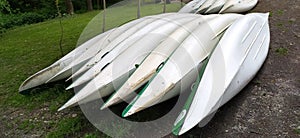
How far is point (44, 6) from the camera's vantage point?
11.4m

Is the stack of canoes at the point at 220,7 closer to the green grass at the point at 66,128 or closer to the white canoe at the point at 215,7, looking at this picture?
the white canoe at the point at 215,7

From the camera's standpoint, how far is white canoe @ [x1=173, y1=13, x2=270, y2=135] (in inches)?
65.6

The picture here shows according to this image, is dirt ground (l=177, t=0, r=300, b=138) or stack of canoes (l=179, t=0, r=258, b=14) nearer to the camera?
dirt ground (l=177, t=0, r=300, b=138)

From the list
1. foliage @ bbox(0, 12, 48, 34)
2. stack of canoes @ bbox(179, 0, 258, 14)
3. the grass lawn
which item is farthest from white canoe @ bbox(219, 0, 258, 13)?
foliage @ bbox(0, 12, 48, 34)

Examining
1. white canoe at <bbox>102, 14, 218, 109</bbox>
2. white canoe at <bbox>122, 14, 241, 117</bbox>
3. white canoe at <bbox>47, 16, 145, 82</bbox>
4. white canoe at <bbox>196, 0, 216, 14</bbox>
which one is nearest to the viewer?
white canoe at <bbox>122, 14, 241, 117</bbox>

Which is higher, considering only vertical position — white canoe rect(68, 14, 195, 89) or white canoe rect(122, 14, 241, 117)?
white canoe rect(122, 14, 241, 117)

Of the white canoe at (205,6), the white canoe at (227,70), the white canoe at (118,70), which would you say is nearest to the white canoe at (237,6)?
the white canoe at (205,6)

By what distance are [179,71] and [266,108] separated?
77cm

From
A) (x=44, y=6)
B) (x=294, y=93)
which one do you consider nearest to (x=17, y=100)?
(x=294, y=93)

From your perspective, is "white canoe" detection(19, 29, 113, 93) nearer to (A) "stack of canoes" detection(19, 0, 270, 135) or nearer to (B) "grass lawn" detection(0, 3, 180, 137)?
(A) "stack of canoes" detection(19, 0, 270, 135)

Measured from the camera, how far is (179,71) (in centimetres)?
199

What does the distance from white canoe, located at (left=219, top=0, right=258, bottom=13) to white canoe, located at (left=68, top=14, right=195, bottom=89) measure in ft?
3.75

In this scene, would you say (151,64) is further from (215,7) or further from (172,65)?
(215,7)

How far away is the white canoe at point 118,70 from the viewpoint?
1966 millimetres
